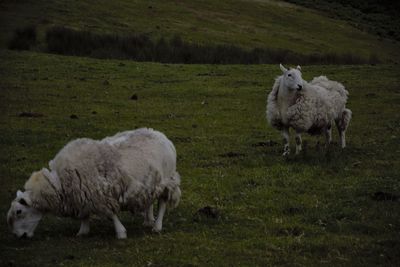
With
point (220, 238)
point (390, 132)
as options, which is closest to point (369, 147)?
point (390, 132)

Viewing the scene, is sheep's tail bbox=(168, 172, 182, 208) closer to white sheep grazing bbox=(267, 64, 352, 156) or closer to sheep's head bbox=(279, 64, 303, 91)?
white sheep grazing bbox=(267, 64, 352, 156)

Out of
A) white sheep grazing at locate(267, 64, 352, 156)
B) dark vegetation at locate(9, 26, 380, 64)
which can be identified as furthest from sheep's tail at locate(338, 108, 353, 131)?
dark vegetation at locate(9, 26, 380, 64)

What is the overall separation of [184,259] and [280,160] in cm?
752

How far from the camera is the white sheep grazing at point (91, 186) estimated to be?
9734 mm

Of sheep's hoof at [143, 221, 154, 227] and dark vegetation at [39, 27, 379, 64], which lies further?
dark vegetation at [39, 27, 379, 64]

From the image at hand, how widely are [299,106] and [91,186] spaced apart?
8.26 m

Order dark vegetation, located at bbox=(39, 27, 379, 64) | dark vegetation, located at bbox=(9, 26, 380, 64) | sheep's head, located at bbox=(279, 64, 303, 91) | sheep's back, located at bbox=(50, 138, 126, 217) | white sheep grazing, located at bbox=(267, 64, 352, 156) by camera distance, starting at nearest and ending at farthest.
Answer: sheep's back, located at bbox=(50, 138, 126, 217)
sheep's head, located at bbox=(279, 64, 303, 91)
white sheep grazing, located at bbox=(267, 64, 352, 156)
dark vegetation, located at bbox=(9, 26, 380, 64)
dark vegetation, located at bbox=(39, 27, 379, 64)

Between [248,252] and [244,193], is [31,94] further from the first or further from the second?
[248,252]

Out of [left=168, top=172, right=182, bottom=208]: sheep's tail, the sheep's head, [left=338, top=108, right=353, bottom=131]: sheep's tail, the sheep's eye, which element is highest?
the sheep's head

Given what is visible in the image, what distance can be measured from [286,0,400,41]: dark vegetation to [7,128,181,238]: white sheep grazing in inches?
2719

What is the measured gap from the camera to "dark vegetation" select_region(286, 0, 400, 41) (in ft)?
251

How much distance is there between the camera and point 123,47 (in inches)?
1655

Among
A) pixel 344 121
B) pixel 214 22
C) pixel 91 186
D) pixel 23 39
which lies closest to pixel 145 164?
pixel 91 186

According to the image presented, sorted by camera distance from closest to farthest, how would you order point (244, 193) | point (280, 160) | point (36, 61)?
point (244, 193) < point (280, 160) < point (36, 61)
